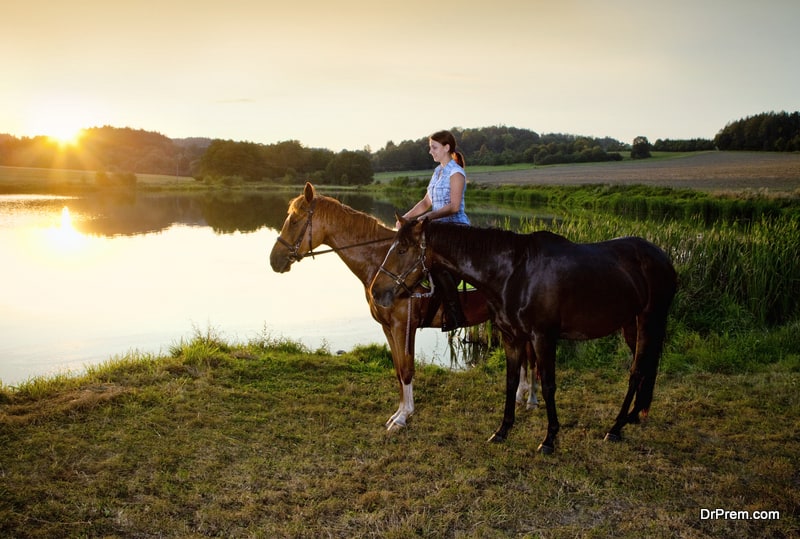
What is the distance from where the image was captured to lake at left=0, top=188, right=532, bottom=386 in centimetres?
862

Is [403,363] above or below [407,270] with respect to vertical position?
below

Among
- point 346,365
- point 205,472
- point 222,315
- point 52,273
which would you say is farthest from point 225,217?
point 205,472

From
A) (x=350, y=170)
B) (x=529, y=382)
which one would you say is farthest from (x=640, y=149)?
(x=529, y=382)

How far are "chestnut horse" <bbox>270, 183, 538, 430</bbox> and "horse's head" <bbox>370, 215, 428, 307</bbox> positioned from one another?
44cm

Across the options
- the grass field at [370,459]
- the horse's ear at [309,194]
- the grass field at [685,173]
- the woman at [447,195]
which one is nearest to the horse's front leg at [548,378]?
the grass field at [370,459]

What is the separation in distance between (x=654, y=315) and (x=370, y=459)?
2717mm

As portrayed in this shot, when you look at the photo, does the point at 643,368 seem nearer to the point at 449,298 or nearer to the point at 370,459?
the point at 449,298

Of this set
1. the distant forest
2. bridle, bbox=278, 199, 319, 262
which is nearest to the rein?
bridle, bbox=278, 199, 319, 262

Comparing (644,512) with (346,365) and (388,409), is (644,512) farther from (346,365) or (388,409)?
(346,365)

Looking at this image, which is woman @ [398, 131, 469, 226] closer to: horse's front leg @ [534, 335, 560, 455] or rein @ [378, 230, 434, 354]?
rein @ [378, 230, 434, 354]

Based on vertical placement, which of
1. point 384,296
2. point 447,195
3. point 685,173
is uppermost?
point 685,173

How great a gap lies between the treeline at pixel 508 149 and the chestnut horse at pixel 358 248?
6005 centimetres

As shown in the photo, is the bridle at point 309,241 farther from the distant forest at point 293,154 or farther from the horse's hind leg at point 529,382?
the distant forest at point 293,154

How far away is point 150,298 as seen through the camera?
39.1 feet
